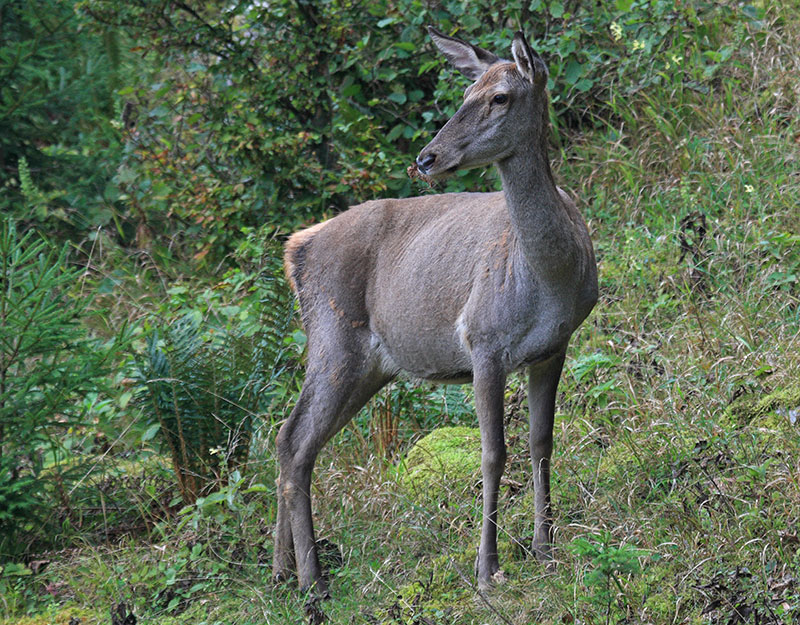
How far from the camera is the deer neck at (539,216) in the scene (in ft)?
15.0

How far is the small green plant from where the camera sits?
3707 millimetres

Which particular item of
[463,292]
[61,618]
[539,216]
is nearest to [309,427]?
[463,292]

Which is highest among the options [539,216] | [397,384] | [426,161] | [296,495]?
[426,161]

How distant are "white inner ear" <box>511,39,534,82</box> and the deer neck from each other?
0.31 m

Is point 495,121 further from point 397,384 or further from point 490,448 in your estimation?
point 397,384

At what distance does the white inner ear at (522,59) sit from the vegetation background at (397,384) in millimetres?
1942

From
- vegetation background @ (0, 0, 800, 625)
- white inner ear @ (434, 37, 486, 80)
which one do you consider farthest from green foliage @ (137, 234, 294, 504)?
white inner ear @ (434, 37, 486, 80)

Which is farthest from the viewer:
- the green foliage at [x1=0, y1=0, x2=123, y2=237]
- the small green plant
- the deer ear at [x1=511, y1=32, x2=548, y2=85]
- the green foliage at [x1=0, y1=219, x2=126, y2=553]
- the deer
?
the green foliage at [x1=0, y1=0, x2=123, y2=237]

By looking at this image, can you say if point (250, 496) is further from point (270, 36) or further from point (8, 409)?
point (270, 36)

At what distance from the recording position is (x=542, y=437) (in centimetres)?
→ 501

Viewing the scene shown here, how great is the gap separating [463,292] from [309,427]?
1117 mm

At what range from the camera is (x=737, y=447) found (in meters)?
5.00

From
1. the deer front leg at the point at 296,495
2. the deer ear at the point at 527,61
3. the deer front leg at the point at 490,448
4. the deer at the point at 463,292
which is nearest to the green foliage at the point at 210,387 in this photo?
the deer front leg at the point at 296,495

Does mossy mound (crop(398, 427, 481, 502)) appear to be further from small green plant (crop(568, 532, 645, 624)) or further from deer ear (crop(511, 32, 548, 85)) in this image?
deer ear (crop(511, 32, 548, 85))
